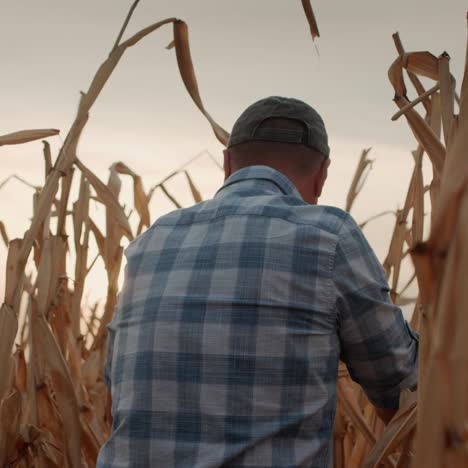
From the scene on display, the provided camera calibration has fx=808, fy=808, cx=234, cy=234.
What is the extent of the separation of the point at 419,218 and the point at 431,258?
1.15m

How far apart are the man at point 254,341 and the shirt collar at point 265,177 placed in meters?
0.09

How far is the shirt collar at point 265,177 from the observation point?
5.01 ft

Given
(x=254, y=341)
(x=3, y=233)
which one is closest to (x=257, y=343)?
(x=254, y=341)

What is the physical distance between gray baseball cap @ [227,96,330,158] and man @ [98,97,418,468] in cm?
23

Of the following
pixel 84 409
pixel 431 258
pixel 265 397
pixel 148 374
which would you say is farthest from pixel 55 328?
pixel 431 258

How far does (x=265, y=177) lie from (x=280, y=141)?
0.47ft

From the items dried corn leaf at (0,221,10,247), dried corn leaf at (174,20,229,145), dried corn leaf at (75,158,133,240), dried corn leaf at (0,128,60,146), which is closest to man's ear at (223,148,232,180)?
dried corn leaf at (174,20,229,145)

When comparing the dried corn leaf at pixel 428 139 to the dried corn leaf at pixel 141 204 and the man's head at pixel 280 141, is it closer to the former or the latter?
the man's head at pixel 280 141

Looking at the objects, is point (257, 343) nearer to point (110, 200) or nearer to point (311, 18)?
point (311, 18)

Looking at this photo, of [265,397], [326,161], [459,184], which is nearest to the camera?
[459,184]

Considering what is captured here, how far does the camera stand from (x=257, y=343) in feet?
4.23

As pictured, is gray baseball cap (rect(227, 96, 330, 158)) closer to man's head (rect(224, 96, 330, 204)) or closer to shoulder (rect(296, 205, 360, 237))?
man's head (rect(224, 96, 330, 204))

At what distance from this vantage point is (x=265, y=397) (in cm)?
128

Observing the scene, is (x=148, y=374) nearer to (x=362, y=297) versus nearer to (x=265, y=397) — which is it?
(x=265, y=397)
